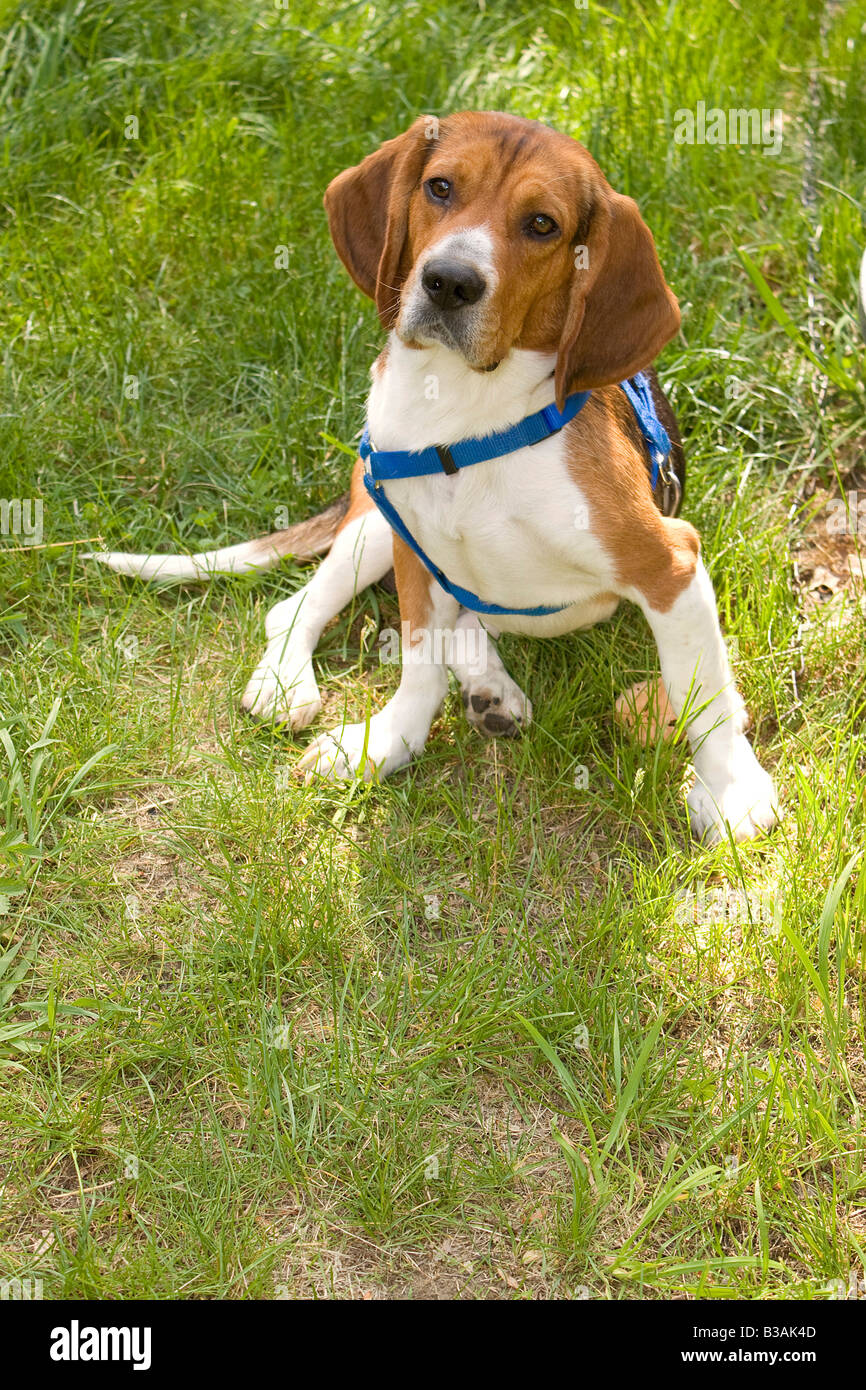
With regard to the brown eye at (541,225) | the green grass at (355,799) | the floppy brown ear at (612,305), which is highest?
the brown eye at (541,225)

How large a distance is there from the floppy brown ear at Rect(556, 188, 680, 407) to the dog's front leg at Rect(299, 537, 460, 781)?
34.3 inches

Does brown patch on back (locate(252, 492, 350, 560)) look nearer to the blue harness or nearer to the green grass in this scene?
the green grass

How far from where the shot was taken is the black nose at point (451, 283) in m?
3.06

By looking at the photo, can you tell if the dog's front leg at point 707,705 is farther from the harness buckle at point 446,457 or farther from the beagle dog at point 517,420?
the harness buckle at point 446,457

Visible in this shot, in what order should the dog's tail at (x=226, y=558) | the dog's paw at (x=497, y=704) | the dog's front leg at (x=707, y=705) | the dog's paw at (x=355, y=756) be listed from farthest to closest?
the dog's tail at (x=226, y=558) < the dog's paw at (x=497, y=704) < the dog's paw at (x=355, y=756) < the dog's front leg at (x=707, y=705)

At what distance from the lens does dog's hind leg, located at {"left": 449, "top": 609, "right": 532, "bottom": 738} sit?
4.07 metres

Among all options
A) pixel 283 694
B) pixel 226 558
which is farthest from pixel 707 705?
pixel 226 558

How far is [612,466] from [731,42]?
3.82 m

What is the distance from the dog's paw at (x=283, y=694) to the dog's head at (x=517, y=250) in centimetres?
125

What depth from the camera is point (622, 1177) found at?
3090 mm

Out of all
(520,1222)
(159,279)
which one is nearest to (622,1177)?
(520,1222)

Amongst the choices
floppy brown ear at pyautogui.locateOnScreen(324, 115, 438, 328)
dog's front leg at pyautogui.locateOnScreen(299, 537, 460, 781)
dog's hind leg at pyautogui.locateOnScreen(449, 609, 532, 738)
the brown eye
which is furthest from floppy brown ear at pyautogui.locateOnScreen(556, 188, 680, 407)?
dog's hind leg at pyautogui.locateOnScreen(449, 609, 532, 738)

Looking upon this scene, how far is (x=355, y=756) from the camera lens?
4.00m

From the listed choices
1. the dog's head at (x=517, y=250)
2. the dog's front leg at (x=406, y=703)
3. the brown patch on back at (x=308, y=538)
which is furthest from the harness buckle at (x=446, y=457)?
the brown patch on back at (x=308, y=538)
